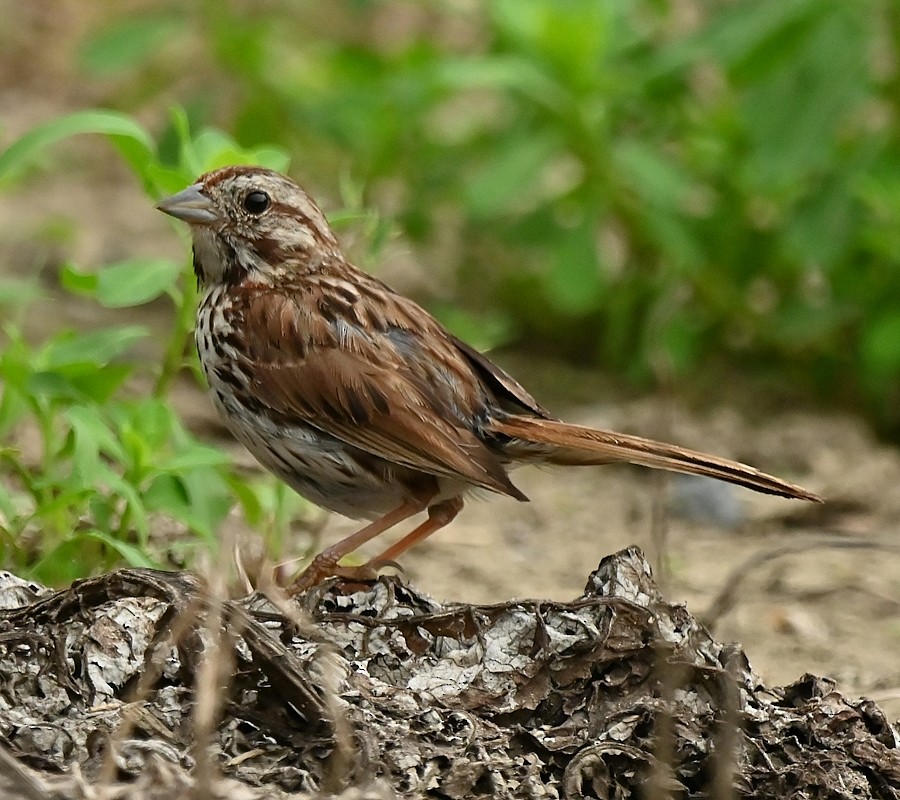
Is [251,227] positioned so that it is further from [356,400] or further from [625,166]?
[625,166]

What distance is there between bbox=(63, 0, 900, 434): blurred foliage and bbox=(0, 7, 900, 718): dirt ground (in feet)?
0.94

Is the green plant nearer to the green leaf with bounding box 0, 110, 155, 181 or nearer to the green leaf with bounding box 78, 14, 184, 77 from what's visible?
the green leaf with bounding box 0, 110, 155, 181

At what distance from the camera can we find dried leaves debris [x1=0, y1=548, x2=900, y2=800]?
268cm

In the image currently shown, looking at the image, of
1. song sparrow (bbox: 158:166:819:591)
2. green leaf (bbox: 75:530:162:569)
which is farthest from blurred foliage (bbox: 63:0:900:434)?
green leaf (bbox: 75:530:162:569)

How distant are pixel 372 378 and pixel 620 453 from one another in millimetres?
609

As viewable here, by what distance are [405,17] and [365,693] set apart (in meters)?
8.06

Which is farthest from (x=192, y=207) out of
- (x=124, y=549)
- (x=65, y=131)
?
(x=124, y=549)

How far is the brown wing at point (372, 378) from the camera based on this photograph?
138 inches

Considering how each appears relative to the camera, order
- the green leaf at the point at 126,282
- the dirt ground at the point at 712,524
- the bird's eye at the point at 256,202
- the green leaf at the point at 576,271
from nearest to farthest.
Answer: the green leaf at the point at 126,282 < the bird's eye at the point at 256,202 < the dirt ground at the point at 712,524 < the green leaf at the point at 576,271

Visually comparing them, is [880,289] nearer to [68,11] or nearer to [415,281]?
[415,281]

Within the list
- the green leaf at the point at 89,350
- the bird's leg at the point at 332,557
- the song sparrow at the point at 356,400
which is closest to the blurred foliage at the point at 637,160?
the song sparrow at the point at 356,400

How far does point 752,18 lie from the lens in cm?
564

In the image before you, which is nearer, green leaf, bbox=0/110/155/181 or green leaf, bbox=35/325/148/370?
green leaf, bbox=0/110/155/181

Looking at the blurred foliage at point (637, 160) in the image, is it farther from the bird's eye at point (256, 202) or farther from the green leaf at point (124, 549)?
the green leaf at point (124, 549)
